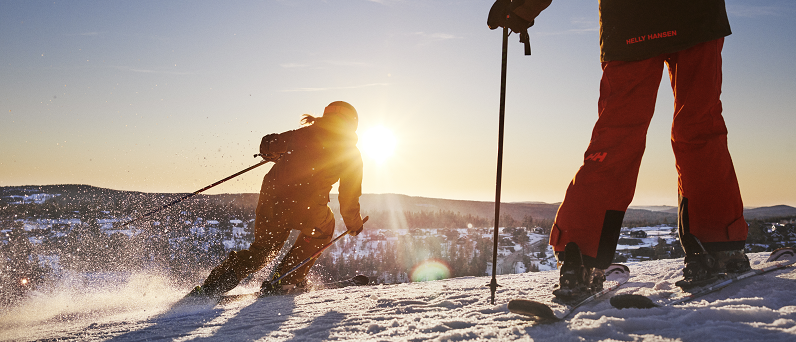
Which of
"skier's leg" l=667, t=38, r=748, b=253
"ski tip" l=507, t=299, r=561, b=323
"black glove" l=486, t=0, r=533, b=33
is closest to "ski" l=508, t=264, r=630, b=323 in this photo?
"ski tip" l=507, t=299, r=561, b=323

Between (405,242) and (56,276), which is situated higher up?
(56,276)

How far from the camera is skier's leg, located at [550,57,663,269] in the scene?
67.7 inches

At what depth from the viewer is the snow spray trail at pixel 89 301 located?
8.75 ft

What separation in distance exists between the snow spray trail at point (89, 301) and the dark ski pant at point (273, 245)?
1.75ft

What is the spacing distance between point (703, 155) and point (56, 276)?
6945 mm

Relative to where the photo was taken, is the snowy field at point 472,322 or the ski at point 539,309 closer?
the snowy field at point 472,322

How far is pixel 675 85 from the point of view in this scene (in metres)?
1.93

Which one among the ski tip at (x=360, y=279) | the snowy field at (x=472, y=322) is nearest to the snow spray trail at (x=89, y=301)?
the snowy field at (x=472, y=322)

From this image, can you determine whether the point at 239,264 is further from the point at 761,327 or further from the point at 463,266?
Result: the point at 463,266

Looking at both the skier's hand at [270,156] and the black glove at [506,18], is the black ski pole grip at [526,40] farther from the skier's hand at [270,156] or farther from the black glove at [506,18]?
the skier's hand at [270,156]

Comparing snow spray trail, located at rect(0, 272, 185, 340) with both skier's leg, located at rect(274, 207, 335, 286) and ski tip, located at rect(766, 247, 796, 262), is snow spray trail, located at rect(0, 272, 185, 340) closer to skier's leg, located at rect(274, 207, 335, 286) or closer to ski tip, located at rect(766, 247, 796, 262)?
skier's leg, located at rect(274, 207, 335, 286)

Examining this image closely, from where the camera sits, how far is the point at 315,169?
427 cm

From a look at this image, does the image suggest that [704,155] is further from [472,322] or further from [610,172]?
[472,322]

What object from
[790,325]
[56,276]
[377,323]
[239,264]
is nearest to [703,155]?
[790,325]
